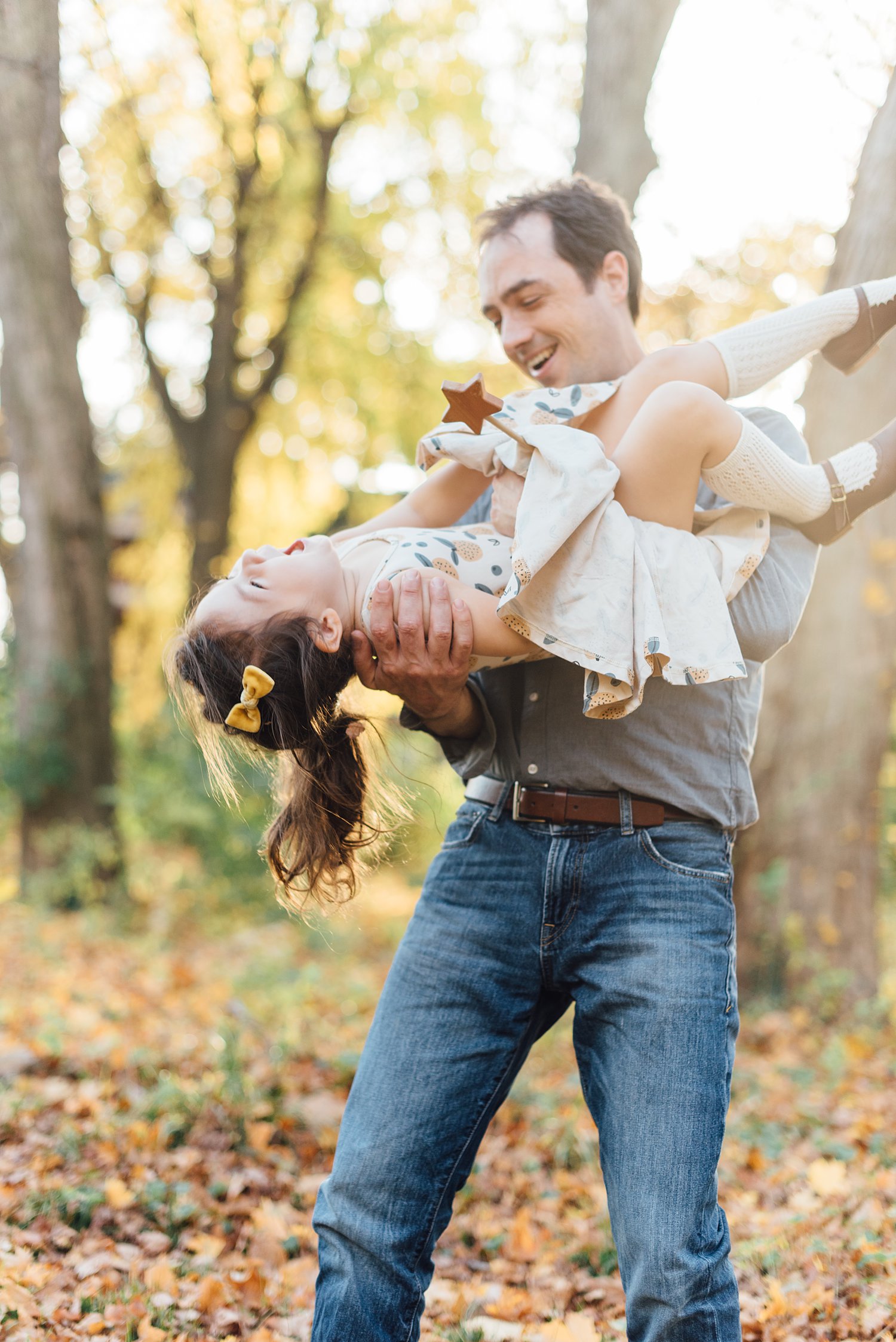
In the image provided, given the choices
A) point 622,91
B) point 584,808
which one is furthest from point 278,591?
point 622,91

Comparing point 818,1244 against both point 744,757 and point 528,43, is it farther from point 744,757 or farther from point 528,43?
Result: point 528,43

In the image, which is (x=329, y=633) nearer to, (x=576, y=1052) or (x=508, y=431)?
(x=508, y=431)

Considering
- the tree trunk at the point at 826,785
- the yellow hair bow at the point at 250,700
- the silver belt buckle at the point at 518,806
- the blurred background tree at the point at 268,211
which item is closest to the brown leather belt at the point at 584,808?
the silver belt buckle at the point at 518,806

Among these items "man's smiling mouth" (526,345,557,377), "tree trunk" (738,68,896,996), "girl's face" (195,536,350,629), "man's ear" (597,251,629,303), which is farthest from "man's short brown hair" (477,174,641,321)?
"tree trunk" (738,68,896,996)

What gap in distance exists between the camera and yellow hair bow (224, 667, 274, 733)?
6.50ft

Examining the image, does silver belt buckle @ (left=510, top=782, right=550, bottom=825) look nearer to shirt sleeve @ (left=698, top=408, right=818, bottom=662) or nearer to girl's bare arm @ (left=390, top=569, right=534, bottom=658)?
girl's bare arm @ (left=390, top=569, right=534, bottom=658)

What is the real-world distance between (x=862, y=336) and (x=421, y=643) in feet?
3.95

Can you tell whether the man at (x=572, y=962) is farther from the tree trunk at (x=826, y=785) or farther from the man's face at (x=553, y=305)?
the tree trunk at (x=826, y=785)

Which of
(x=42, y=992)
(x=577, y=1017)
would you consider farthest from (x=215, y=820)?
(x=577, y=1017)

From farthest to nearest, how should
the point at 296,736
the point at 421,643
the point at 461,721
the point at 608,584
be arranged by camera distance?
the point at 461,721 < the point at 296,736 < the point at 421,643 < the point at 608,584

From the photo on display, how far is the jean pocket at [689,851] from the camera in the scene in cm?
189

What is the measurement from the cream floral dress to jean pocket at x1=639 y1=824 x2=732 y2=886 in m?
0.24

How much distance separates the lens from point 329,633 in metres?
2.10

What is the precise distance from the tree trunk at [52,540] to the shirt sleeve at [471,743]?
6.00 m
